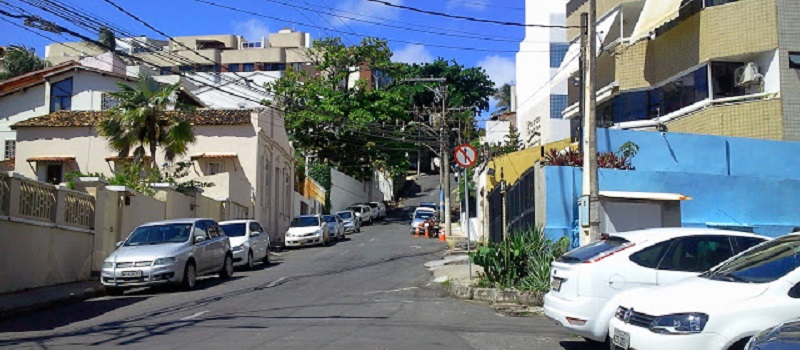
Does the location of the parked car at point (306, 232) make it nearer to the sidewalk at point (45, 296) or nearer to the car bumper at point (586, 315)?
the sidewalk at point (45, 296)

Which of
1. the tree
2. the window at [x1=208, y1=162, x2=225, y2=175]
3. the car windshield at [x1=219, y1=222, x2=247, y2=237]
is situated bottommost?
the car windshield at [x1=219, y1=222, x2=247, y2=237]

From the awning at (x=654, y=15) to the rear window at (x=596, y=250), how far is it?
38.6 ft

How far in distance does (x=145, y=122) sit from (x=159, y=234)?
11.3 meters

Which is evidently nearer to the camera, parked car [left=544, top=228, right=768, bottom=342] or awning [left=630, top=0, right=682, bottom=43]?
parked car [left=544, top=228, right=768, bottom=342]

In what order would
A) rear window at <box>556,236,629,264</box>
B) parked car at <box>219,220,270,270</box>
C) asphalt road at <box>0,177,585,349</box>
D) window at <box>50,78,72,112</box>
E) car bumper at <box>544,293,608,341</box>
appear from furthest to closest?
window at <box>50,78,72,112</box>
parked car at <box>219,220,270,270</box>
asphalt road at <box>0,177,585,349</box>
rear window at <box>556,236,629,264</box>
car bumper at <box>544,293,608,341</box>

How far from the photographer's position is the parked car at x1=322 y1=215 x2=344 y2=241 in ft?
122

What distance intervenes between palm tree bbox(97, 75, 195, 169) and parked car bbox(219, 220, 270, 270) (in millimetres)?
5887

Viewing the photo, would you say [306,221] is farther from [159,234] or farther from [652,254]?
[652,254]

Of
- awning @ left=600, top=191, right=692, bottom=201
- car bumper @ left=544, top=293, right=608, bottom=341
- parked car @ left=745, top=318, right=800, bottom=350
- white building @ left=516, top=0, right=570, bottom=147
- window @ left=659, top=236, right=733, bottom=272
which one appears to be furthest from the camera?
white building @ left=516, top=0, right=570, bottom=147

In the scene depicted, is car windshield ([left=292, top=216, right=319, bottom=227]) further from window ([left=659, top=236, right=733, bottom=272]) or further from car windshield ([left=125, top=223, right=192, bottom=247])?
window ([left=659, top=236, right=733, bottom=272])

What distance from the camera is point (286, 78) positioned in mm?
52281

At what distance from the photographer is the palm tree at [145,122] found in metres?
27.9

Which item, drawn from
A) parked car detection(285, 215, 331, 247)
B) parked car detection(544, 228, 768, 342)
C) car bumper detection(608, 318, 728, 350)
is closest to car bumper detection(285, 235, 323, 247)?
parked car detection(285, 215, 331, 247)

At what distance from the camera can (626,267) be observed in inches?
356
